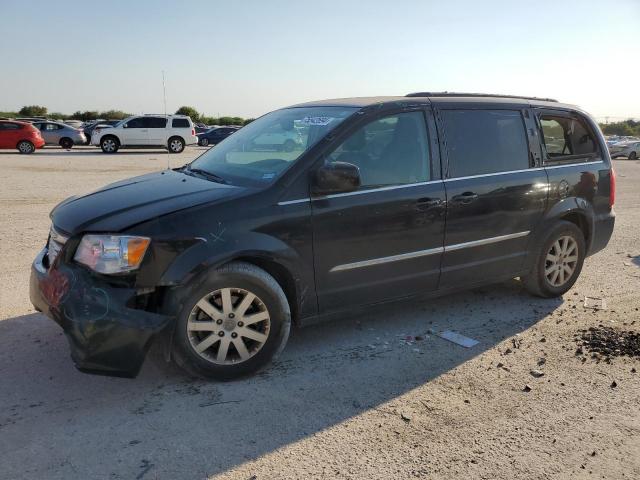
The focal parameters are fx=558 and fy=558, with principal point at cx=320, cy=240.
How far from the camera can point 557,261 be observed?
17.6ft

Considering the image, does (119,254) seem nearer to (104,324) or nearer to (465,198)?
(104,324)

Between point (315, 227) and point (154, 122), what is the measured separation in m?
25.9

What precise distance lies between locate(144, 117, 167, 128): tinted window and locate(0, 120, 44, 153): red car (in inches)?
197

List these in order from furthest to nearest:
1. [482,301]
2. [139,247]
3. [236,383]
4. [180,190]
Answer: [482,301] → [180,190] → [236,383] → [139,247]

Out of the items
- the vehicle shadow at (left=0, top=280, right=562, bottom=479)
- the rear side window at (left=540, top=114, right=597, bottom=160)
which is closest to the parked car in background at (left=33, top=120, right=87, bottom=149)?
the vehicle shadow at (left=0, top=280, right=562, bottom=479)

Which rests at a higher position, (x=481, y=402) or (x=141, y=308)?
(x=141, y=308)

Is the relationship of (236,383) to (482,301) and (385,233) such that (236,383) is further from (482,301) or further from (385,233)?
(482,301)

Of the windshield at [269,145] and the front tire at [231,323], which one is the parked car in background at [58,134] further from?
the front tire at [231,323]

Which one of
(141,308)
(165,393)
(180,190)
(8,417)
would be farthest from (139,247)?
(8,417)

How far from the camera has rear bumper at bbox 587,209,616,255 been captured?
558 cm

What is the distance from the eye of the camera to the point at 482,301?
538 centimetres

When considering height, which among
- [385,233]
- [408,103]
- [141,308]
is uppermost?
[408,103]

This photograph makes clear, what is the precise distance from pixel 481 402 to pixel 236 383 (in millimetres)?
1559

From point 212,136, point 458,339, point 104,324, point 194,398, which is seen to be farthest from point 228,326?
point 212,136
